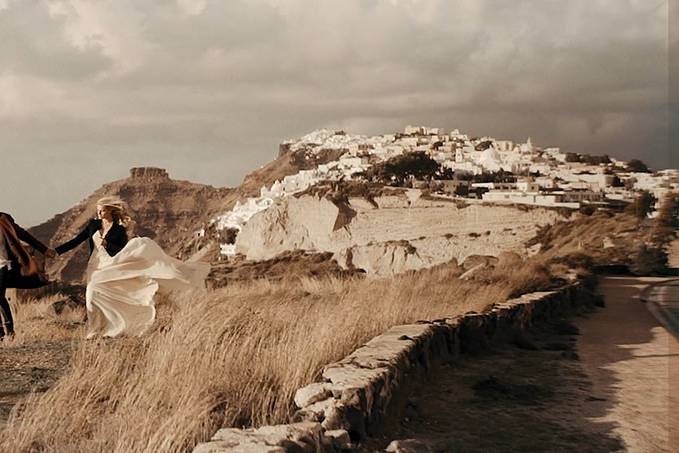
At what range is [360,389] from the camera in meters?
4.11

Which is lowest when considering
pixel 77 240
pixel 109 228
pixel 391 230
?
pixel 77 240

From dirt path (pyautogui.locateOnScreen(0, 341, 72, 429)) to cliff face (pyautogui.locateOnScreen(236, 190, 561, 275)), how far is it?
133ft

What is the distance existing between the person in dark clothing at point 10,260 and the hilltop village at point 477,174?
36656mm

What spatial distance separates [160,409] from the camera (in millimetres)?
3590

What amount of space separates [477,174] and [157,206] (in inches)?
3571

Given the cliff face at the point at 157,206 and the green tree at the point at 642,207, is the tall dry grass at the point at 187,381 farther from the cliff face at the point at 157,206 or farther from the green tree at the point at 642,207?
the cliff face at the point at 157,206

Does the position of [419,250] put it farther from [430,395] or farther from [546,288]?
[430,395]

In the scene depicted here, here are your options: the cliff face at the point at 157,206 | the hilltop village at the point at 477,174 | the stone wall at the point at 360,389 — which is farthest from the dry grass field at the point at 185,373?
the cliff face at the point at 157,206

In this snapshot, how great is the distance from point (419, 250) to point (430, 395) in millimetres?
49271

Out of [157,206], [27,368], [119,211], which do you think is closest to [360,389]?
[27,368]

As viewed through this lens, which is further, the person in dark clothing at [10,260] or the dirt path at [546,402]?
the person in dark clothing at [10,260]

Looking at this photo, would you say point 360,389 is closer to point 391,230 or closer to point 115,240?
Result: point 115,240

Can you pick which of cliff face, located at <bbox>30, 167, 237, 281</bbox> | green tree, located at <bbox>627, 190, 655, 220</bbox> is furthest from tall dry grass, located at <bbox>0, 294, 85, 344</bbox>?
cliff face, located at <bbox>30, 167, 237, 281</bbox>

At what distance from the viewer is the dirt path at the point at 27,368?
14.7 feet
